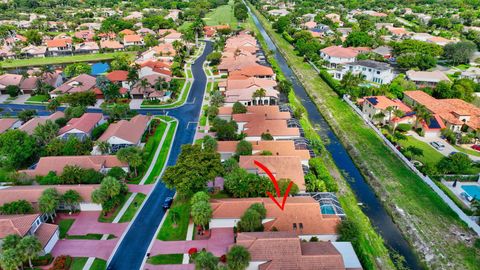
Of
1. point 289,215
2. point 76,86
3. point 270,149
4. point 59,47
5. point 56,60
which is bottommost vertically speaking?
point 289,215

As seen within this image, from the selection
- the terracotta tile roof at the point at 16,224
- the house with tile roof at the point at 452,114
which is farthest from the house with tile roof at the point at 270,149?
the house with tile roof at the point at 452,114

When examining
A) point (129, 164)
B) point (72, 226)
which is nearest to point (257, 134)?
point (129, 164)

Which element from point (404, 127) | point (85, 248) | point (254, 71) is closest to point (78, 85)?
point (254, 71)

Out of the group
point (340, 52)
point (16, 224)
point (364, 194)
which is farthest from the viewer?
point (340, 52)

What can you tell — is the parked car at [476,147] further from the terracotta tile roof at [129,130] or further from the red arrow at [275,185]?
the terracotta tile roof at [129,130]

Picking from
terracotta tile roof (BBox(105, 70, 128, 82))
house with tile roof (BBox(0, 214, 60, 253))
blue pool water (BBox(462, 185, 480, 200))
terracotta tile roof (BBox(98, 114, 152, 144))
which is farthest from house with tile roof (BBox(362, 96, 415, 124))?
terracotta tile roof (BBox(105, 70, 128, 82))

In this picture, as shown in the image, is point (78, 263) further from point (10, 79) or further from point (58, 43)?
point (58, 43)

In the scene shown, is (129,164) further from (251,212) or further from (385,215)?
(385,215)
